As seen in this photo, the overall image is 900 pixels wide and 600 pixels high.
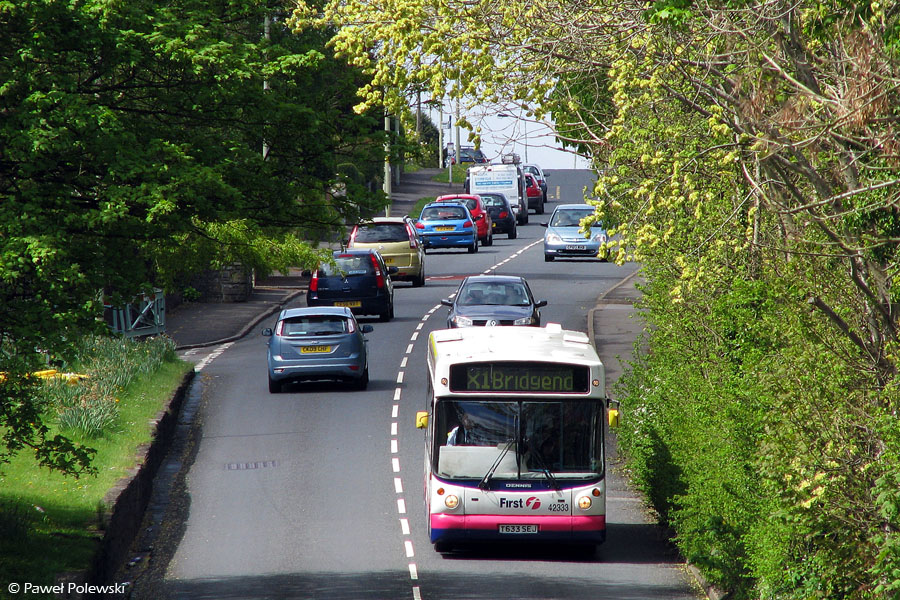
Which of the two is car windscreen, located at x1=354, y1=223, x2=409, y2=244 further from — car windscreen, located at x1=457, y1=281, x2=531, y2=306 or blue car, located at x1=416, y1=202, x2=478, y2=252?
blue car, located at x1=416, y1=202, x2=478, y2=252

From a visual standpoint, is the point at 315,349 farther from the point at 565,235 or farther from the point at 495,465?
the point at 565,235

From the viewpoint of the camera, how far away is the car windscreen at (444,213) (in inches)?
2023

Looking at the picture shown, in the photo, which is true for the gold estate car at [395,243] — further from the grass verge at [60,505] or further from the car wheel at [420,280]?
the grass verge at [60,505]

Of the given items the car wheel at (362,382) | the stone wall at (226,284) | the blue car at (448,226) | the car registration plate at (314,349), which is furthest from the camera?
the blue car at (448,226)

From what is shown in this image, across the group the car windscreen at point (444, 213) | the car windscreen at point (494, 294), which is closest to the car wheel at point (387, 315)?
the car windscreen at point (494, 294)

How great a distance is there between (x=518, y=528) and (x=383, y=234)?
24860 mm

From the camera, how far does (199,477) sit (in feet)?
66.4

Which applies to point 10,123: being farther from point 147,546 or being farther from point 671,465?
point 671,465

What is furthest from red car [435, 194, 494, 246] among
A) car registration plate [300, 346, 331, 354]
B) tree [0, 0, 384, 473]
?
tree [0, 0, 384, 473]

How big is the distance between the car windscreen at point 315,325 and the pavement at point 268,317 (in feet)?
18.5

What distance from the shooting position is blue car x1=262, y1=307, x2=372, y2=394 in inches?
1014

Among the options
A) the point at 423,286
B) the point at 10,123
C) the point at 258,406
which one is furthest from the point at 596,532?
the point at 423,286

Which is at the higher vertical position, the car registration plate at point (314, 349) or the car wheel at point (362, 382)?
the car registration plate at point (314, 349)

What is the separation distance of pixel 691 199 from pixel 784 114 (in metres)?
1.28
